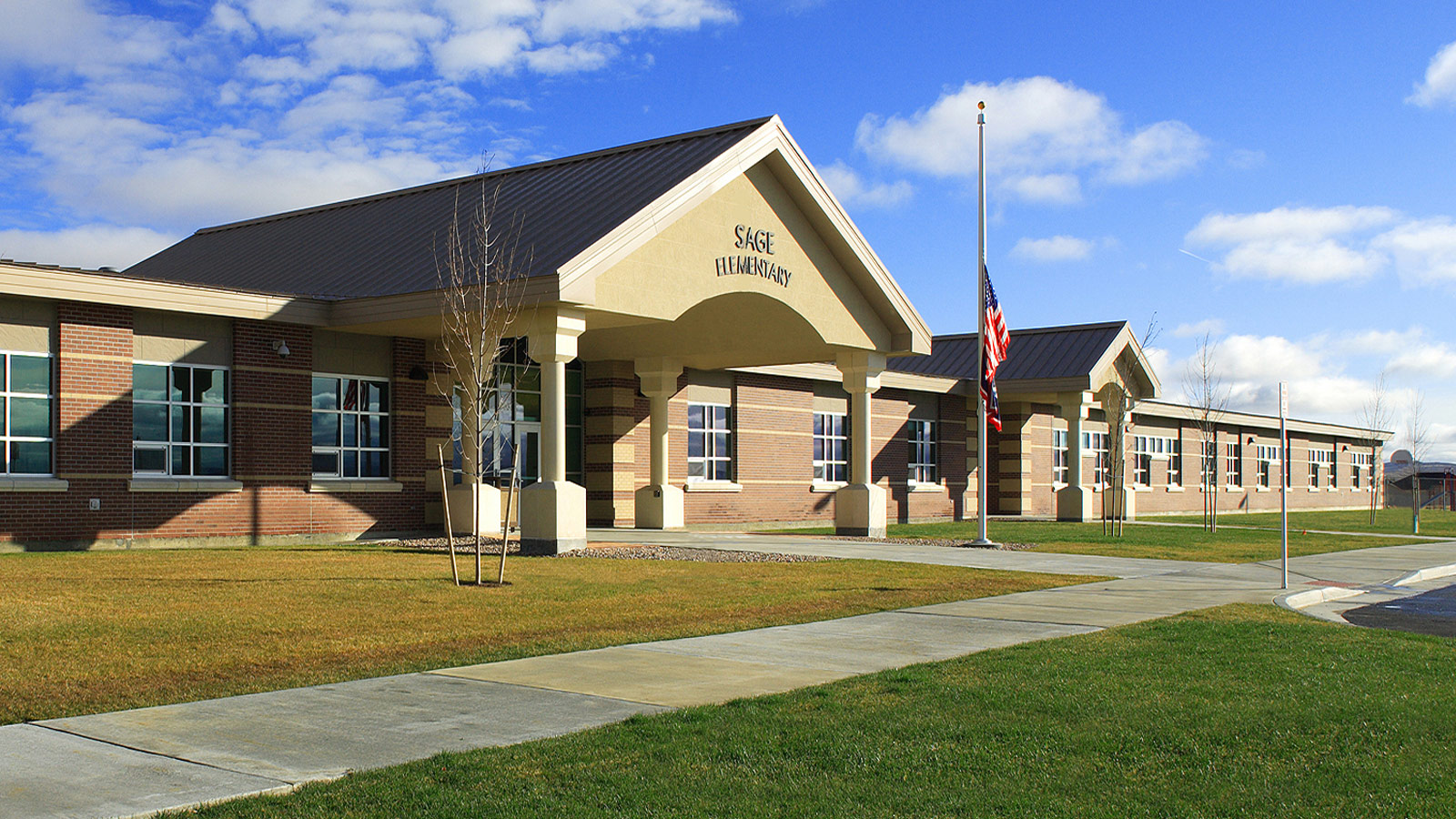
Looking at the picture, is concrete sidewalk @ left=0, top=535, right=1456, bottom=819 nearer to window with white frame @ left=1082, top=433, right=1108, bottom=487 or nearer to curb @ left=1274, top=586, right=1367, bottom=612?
curb @ left=1274, top=586, right=1367, bottom=612

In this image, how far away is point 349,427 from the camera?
71.9ft

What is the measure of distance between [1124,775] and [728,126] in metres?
18.7

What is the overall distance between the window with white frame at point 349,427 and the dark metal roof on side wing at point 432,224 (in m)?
1.62

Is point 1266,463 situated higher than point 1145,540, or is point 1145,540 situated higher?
point 1266,463

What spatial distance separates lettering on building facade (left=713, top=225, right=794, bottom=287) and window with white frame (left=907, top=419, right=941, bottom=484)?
44.4 ft

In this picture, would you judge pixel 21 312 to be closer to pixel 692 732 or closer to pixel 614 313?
pixel 614 313

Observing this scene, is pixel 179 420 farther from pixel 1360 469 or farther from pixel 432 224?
pixel 1360 469

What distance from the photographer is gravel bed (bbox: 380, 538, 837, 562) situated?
19484 mm

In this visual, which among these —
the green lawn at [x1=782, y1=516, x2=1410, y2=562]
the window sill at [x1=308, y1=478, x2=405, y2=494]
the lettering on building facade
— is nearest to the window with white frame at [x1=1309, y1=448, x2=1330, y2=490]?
the green lawn at [x1=782, y1=516, x2=1410, y2=562]

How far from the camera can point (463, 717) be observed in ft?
24.4

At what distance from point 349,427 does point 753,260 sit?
771 centimetres

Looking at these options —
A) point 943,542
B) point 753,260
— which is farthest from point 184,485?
point 943,542

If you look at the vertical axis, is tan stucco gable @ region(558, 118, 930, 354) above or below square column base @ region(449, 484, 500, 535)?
above

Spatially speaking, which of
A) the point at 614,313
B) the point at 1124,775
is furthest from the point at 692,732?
the point at 614,313
